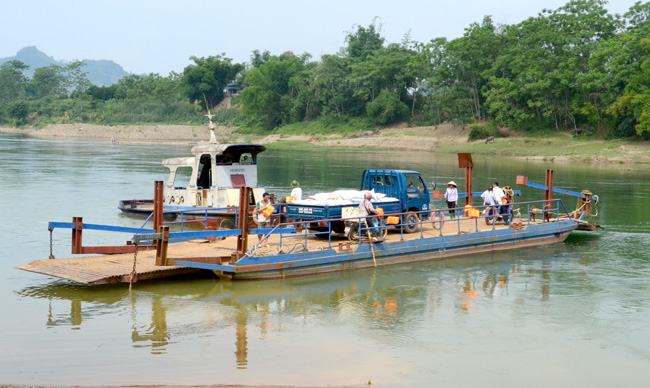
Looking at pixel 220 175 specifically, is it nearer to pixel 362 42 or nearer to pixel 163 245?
pixel 163 245

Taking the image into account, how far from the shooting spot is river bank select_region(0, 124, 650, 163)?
59.7m

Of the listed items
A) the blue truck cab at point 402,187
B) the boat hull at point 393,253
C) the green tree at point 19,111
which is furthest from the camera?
the green tree at point 19,111

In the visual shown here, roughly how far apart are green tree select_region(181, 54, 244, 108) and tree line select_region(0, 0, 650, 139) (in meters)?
0.19

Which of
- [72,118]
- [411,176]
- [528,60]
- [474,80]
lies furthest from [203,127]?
[411,176]

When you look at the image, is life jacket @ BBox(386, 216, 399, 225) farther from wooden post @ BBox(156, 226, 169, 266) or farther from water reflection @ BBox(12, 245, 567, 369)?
wooden post @ BBox(156, 226, 169, 266)

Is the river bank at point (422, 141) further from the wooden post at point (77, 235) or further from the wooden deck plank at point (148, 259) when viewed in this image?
the wooden post at point (77, 235)

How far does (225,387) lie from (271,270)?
21.5ft

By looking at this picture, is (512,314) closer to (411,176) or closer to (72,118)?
(411,176)

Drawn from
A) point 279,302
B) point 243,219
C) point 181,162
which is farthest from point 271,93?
point 279,302

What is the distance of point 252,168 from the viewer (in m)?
26.9

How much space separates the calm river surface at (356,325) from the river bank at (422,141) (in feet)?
125

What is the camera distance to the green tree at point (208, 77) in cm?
11662

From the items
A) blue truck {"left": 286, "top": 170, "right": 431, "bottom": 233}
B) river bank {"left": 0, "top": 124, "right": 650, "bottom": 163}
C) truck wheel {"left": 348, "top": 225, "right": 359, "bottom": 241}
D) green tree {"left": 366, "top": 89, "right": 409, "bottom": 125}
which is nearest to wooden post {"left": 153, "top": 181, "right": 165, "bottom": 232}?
blue truck {"left": 286, "top": 170, "right": 431, "bottom": 233}

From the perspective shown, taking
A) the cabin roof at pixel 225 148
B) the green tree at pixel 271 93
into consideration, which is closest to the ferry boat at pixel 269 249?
the cabin roof at pixel 225 148
